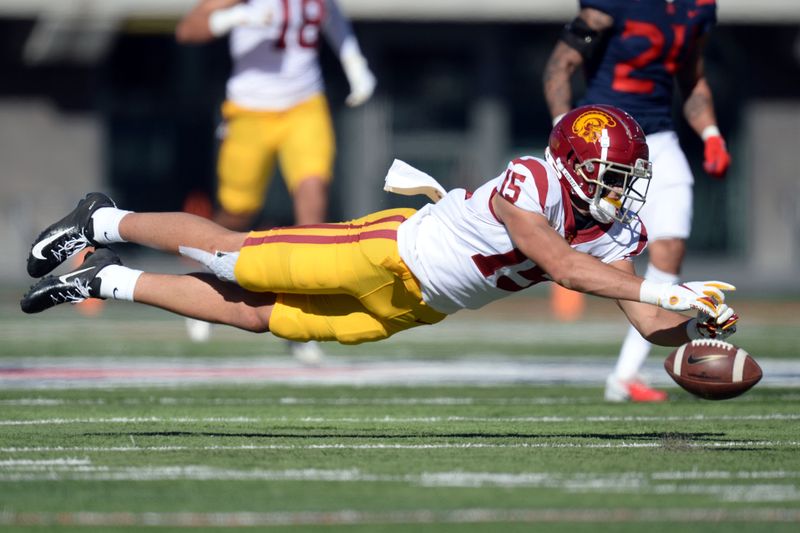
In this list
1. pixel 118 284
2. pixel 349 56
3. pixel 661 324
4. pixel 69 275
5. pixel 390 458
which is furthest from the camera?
pixel 349 56

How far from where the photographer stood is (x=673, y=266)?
7438mm

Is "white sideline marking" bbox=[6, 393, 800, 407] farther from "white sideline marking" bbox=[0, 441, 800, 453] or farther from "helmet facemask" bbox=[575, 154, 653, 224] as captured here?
"helmet facemask" bbox=[575, 154, 653, 224]

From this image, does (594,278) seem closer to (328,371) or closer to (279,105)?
(328,371)

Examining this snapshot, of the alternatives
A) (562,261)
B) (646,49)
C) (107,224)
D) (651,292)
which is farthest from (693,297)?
(646,49)

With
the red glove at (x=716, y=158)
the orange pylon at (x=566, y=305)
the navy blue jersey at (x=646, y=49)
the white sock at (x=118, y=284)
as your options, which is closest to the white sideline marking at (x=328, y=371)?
the red glove at (x=716, y=158)

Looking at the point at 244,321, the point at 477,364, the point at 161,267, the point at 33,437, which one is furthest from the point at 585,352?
the point at 161,267

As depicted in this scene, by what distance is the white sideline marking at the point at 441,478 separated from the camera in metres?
4.59

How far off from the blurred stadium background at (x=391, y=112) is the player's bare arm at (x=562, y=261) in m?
16.1

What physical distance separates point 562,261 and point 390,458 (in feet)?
2.93

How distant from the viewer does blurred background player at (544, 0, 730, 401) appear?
744cm

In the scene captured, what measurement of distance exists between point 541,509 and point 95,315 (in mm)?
11005

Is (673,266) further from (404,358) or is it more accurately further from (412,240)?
(404,358)

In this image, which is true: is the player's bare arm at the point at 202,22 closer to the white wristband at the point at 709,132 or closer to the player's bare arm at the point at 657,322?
the white wristband at the point at 709,132

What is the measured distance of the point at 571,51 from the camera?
7.61m
